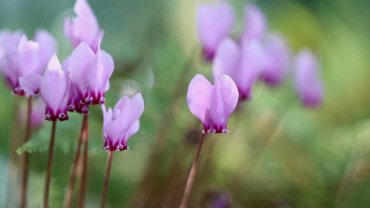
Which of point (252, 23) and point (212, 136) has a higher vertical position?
point (252, 23)

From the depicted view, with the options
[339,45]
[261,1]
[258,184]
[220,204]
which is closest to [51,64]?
[220,204]

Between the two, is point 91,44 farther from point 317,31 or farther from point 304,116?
point 317,31

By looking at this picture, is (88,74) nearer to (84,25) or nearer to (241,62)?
(84,25)

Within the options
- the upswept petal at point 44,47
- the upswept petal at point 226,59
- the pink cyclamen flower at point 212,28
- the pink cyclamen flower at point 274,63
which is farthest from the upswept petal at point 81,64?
the pink cyclamen flower at point 274,63

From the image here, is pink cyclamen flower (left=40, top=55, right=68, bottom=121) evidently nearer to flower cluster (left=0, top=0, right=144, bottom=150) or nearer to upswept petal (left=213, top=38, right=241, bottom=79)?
flower cluster (left=0, top=0, right=144, bottom=150)

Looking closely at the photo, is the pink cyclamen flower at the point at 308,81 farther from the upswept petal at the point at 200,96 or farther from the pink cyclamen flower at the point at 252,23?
the upswept petal at the point at 200,96

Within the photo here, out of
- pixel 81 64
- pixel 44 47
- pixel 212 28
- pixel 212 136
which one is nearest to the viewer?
pixel 81 64

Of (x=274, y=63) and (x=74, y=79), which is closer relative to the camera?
(x=74, y=79)

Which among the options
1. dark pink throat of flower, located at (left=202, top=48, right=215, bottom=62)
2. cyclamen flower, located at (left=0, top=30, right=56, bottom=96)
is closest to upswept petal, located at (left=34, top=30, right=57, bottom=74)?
cyclamen flower, located at (left=0, top=30, right=56, bottom=96)

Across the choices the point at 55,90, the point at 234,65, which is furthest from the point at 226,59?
the point at 55,90
